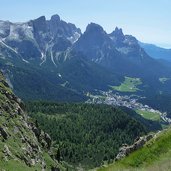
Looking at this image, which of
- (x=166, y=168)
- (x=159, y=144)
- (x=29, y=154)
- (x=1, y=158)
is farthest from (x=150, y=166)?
(x=29, y=154)

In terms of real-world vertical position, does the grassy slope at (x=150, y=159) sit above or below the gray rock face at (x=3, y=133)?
above

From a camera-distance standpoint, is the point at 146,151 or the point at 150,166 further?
the point at 146,151

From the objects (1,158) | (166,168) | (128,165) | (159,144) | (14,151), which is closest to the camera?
(166,168)

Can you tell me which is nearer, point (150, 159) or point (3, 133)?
point (150, 159)

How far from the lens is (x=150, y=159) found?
23672 millimetres

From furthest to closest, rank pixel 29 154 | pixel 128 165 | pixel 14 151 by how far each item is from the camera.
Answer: pixel 29 154, pixel 14 151, pixel 128 165

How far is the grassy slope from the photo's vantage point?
22.6 meters

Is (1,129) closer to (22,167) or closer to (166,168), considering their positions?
(22,167)

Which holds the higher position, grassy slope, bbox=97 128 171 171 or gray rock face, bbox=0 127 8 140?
grassy slope, bbox=97 128 171 171

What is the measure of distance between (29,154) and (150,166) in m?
181

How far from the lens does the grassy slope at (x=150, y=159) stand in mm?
22641

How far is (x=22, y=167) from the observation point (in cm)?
17125

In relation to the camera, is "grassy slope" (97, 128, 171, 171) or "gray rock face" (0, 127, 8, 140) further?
"gray rock face" (0, 127, 8, 140)

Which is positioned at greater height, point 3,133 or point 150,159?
point 150,159
